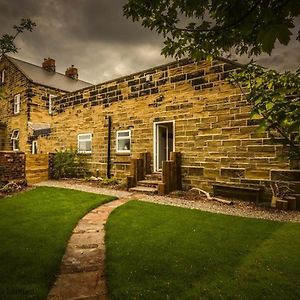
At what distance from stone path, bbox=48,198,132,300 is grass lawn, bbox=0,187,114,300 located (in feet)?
0.41

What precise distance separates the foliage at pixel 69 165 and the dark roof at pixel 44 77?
11.2m

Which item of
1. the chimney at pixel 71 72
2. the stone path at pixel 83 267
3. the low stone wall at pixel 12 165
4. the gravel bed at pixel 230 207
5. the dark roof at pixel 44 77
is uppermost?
the chimney at pixel 71 72

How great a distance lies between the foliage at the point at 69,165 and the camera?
43.6ft

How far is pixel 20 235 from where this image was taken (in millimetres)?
4703

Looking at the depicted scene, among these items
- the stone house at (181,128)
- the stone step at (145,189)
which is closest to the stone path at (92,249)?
the stone step at (145,189)

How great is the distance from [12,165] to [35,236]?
7822 millimetres

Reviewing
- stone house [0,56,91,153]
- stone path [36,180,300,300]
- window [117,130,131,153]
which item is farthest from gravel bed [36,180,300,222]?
stone house [0,56,91,153]

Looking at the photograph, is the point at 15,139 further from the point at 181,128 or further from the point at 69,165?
the point at 181,128

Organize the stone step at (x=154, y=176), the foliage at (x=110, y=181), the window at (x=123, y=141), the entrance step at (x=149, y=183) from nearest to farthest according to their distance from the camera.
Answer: the entrance step at (x=149, y=183) → the stone step at (x=154, y=176) → the foliage at (x=110, y=181) → the window at (x=123, y=141)

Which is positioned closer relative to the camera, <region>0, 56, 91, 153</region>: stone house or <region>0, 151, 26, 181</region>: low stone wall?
<region>0, 151, 26, 181</region>: low stone wall

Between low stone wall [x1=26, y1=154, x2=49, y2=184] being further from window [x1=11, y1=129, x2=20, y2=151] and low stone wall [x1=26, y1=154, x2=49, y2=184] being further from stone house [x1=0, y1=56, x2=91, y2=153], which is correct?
window [x1=11, y1=129, x2=20, y2=151]

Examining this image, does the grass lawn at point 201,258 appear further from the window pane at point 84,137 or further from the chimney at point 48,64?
the chimney at point 48,64

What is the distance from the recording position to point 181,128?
388 inches

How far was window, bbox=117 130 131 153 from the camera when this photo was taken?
11823 millimetres
